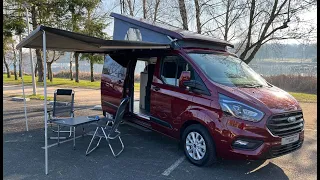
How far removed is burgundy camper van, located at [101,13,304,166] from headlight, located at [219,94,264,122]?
0.04ft

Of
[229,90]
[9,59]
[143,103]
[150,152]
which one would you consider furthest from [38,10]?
[9,59]

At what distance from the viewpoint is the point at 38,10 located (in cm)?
1636

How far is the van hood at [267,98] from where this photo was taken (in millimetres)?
3875

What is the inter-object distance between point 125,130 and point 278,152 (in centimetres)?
380

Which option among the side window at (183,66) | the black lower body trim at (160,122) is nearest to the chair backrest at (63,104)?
the black lower body trim at (160,122)

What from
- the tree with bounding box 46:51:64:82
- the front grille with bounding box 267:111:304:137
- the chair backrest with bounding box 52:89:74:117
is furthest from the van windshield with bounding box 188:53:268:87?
the tree with bounding box 46:51:64:82

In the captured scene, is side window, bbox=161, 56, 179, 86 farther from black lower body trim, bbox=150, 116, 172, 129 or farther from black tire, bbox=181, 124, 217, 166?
black tire, bbox=181, 124, 217, 166

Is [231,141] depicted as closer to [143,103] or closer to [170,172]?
[170,172]

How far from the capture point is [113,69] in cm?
676

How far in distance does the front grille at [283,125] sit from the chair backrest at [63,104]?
435 cm

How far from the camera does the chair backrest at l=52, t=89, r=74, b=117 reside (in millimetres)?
6078

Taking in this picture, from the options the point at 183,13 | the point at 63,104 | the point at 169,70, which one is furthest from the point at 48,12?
the point at 169,70

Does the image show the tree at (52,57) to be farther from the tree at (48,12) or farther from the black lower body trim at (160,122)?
the black lower body trim at (160,122)

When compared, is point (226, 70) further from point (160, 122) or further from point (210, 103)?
point (160, 122)
